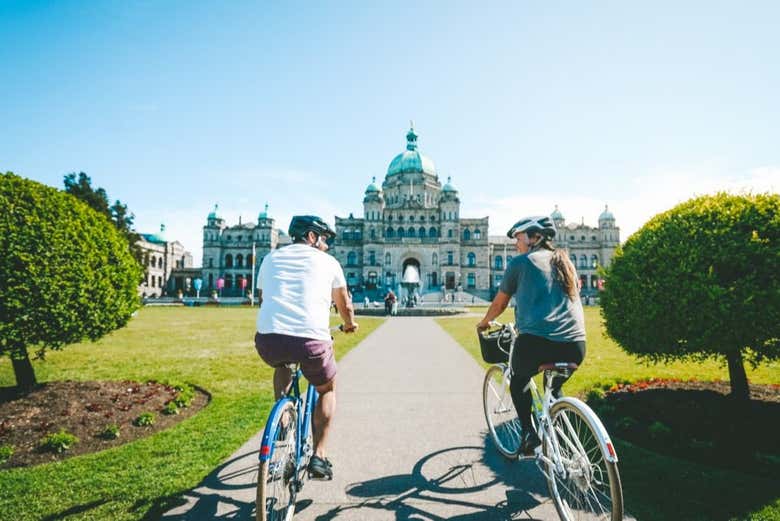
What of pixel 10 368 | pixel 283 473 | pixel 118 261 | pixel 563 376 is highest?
pixel 118 261

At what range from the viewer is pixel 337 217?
7000 cm

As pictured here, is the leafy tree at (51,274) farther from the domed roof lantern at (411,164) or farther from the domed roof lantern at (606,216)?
the domed roof lantern at (606,216)

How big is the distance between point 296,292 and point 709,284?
16.8 ft

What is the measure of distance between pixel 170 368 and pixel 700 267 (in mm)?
10091

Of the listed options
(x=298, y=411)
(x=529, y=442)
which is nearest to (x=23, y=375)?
(x=298, y=411)

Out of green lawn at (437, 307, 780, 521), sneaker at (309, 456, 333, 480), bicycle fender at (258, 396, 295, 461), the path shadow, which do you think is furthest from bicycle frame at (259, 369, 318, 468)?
green lawn at (437, 307, 780, 521)

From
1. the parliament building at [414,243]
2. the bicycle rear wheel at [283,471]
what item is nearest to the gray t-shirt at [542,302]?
the bicycle rear wheel at [283,471]

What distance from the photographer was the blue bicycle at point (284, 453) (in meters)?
2.55

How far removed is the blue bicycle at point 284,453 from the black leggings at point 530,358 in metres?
1.79

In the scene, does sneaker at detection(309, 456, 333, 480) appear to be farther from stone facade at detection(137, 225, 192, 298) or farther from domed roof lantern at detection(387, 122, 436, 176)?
stone facade at detection(137, 225, 192, 298)

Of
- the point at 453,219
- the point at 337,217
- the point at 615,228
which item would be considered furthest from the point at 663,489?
the point at 615,228

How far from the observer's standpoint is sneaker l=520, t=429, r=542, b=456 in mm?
3770

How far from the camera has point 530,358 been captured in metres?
3.52

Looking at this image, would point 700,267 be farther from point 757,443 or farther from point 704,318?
point 757,443
